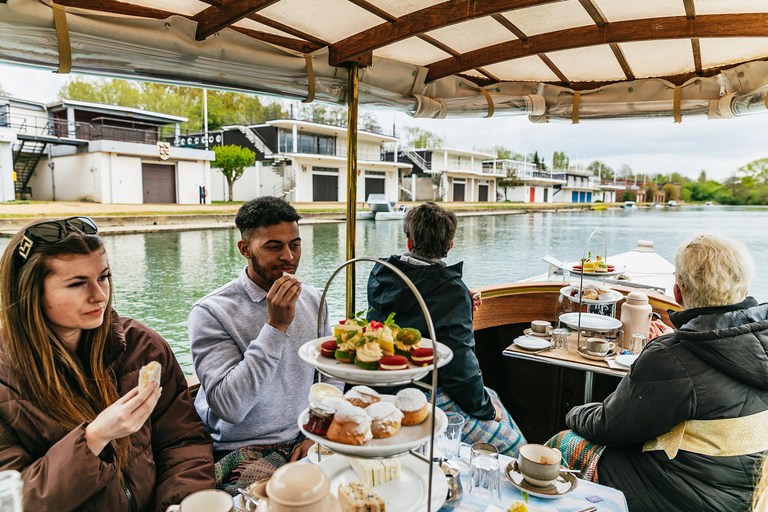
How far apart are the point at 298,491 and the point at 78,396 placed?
934mm

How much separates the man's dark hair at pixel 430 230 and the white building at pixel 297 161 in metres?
25.1

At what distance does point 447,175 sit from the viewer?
36500 millimetres

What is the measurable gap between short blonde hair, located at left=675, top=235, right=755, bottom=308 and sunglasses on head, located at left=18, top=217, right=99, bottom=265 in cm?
195

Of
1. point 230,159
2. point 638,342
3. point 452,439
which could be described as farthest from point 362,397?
point 230,159

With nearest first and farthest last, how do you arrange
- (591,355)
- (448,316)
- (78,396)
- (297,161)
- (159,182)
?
(78,396) < (448,316) < (591,355) < (159,182) < (297,161)

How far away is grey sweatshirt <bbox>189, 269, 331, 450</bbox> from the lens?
1513 millimetres

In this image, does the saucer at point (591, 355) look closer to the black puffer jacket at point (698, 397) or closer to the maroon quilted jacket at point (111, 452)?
the black puffer jacket at point (698, 397)

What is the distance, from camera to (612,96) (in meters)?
3.29

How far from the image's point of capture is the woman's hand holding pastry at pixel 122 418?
0.99m

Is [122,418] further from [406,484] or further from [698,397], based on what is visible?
[698,397]

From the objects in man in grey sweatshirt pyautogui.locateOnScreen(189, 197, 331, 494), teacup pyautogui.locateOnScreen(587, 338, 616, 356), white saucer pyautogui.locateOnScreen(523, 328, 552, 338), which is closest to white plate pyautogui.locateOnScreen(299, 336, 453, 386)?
man in grey sweatshirt pyautogui.locateOnScreen(189, 197, 331, 494)

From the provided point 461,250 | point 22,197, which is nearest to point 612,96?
point 461,250

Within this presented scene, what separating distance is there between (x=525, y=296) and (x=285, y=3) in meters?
2.84

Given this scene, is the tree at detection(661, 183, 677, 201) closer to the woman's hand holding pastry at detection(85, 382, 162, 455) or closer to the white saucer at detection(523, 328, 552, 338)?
the white saucer at detection(523, 328, 552, 338)
